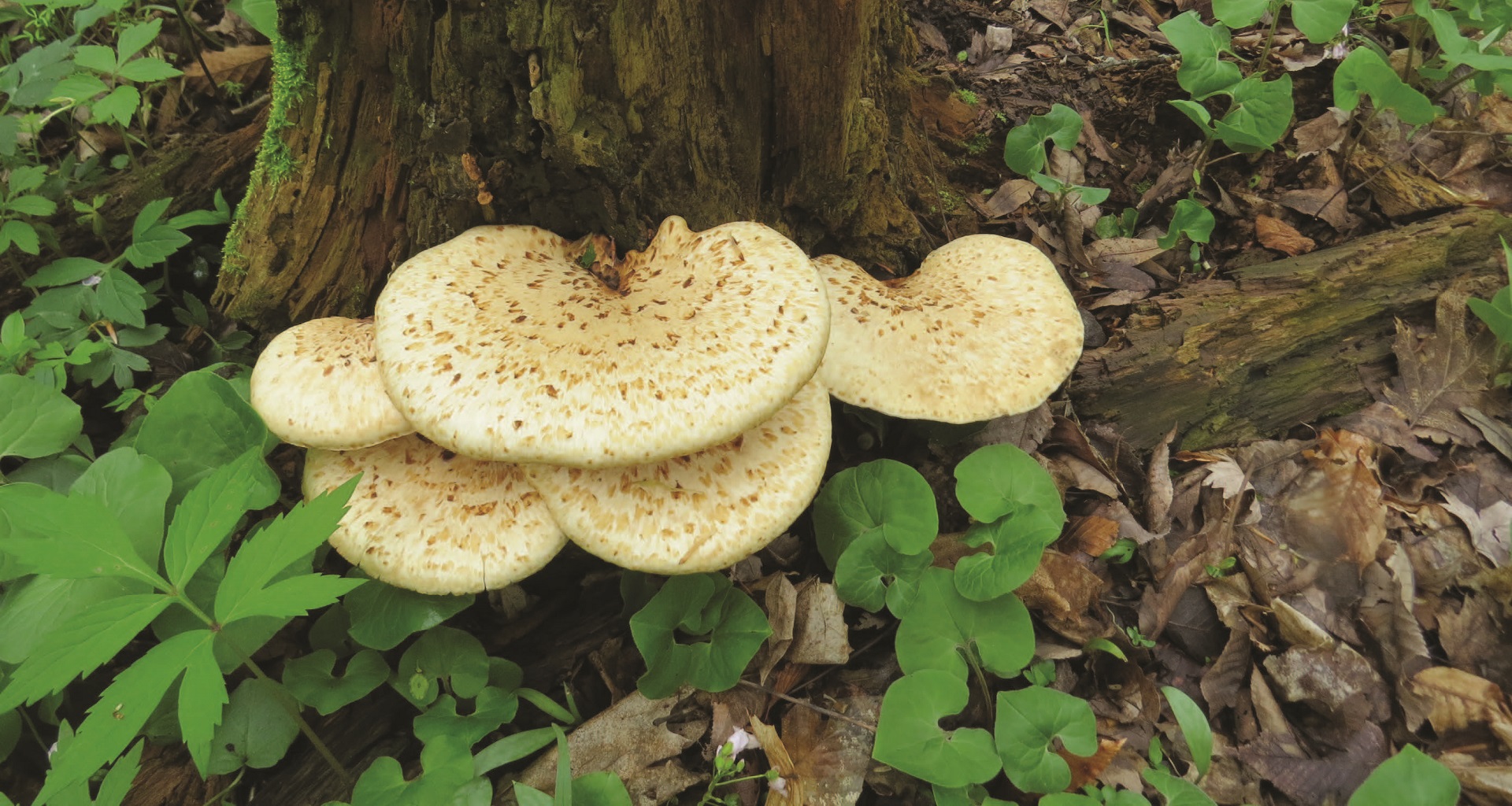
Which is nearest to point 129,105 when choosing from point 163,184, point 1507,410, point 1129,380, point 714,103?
point 163,184

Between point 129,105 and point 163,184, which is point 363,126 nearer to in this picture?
point 129,105

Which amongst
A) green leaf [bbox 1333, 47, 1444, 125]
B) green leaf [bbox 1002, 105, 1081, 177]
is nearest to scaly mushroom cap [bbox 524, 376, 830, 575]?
green leaf [bbox 1002, 105, 1081, 177]

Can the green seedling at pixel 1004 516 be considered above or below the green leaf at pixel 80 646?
below

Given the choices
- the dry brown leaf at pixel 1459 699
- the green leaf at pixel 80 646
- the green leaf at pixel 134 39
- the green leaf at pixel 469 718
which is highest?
the green leaf at pixel 134 39

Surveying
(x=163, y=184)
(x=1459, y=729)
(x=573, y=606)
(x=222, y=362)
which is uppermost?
(x=163, y=184)

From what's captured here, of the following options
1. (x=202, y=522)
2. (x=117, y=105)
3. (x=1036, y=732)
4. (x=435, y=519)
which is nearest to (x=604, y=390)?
(x=435, y=519)

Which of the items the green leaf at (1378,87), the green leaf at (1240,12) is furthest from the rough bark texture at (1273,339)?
the green leaf at (1240,12)

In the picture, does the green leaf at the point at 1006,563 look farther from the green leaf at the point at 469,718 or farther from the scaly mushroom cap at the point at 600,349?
the green leaf at the point at 469,718

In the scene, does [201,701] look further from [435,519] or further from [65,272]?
[65,272]
